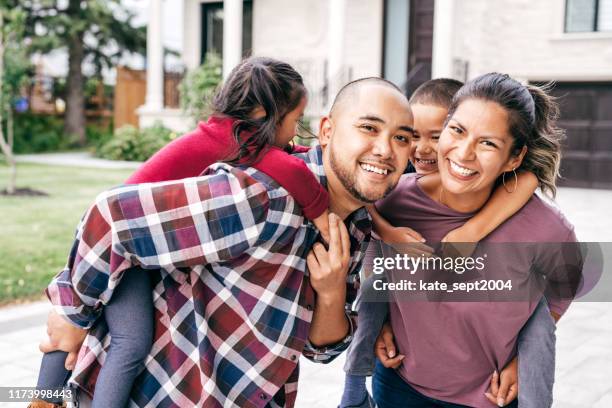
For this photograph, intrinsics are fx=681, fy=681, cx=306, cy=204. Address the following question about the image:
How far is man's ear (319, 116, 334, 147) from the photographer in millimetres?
2145

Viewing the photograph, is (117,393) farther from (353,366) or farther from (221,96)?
(221,96)

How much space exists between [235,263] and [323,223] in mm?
288

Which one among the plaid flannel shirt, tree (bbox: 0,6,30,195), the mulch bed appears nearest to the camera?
the plaid flannel shirt

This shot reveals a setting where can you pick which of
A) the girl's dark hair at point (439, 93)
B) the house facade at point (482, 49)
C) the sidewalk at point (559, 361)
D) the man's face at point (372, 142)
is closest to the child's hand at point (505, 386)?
the man's face at point (372, 142)

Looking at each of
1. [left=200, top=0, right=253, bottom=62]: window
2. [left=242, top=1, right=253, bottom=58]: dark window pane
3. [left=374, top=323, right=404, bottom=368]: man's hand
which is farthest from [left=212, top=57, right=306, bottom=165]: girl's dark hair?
[left=200, top=0, right=253, bottom=62]: window

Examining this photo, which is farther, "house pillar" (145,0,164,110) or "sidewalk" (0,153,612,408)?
"house pillar" (145,0,164,110)

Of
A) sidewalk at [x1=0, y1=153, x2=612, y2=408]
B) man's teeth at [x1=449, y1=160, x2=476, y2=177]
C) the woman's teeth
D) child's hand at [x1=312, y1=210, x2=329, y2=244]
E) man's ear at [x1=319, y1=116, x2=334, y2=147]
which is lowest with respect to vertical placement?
sidewalk at [x1=0, y1=153, x2=612, y2=408]

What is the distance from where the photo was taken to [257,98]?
2.38m

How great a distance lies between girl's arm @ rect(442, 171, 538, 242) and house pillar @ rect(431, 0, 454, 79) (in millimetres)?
14042

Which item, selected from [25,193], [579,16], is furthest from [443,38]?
[25,193]

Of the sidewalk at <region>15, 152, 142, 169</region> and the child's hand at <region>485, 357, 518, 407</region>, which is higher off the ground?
the child's hand at <region>485, 357, 518, 407</region>

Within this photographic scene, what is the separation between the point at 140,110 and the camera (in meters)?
19.6

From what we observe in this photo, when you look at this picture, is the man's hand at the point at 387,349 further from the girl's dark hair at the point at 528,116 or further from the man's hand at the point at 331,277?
the girl's dark hair at the point at 528,116

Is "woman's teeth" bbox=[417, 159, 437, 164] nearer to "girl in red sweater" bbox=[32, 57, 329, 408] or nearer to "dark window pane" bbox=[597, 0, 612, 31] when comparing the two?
"girl in red sweater" bbox=[32, 57, 329, 408]
